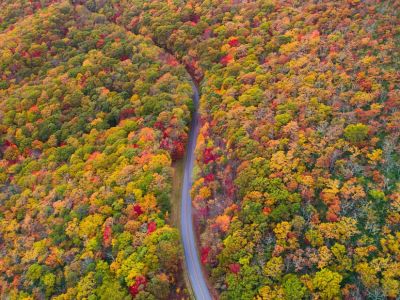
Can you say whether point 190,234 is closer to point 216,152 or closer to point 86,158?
point 216,152

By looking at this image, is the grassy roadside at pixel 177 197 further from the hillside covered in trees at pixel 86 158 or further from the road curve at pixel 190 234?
the hillside covered in trees at pixel 86 158

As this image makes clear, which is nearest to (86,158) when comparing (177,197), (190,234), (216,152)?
(177,197)

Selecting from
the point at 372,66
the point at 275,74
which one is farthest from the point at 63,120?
the point at 372,66

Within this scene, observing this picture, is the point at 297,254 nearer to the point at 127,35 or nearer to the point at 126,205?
the point at 126,205

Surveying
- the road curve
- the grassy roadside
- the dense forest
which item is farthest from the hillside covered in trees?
the road curve

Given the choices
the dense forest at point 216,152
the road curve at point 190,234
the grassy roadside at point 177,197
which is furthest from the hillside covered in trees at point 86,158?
the road curve at point 190,234
